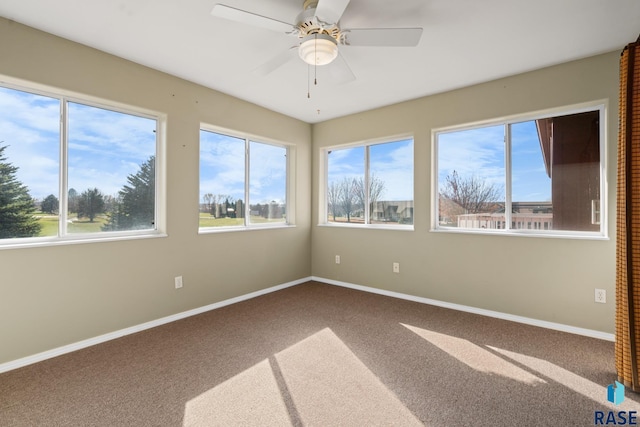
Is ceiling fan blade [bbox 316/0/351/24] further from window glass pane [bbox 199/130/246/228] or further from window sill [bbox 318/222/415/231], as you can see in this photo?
window sill [bbox 318/222/415/231]

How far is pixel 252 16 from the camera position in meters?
1.75

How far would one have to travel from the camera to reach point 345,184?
465 centimetres

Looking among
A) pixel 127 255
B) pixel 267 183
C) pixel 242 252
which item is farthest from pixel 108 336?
pixel 267 183

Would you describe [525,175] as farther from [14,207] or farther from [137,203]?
[14,207]

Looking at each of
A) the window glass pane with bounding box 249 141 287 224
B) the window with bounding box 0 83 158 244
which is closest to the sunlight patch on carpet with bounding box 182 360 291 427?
the window with bounding box 0 83 158 244

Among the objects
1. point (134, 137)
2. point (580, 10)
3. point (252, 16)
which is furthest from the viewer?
point (134, 137)

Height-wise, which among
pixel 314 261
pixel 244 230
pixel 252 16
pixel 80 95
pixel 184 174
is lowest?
pixel 314 261

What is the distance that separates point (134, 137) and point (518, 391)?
12.3 ft

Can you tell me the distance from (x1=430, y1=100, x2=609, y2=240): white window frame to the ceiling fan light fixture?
2102 millimetres

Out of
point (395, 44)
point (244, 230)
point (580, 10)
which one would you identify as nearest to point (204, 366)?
point (244, 230)

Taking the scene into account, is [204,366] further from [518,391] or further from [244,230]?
[518,391]

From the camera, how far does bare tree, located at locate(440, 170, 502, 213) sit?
11.1 ft

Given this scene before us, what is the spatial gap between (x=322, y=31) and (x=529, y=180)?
8.53 ft

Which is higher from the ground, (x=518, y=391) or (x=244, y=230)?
(x=244, y=230)
